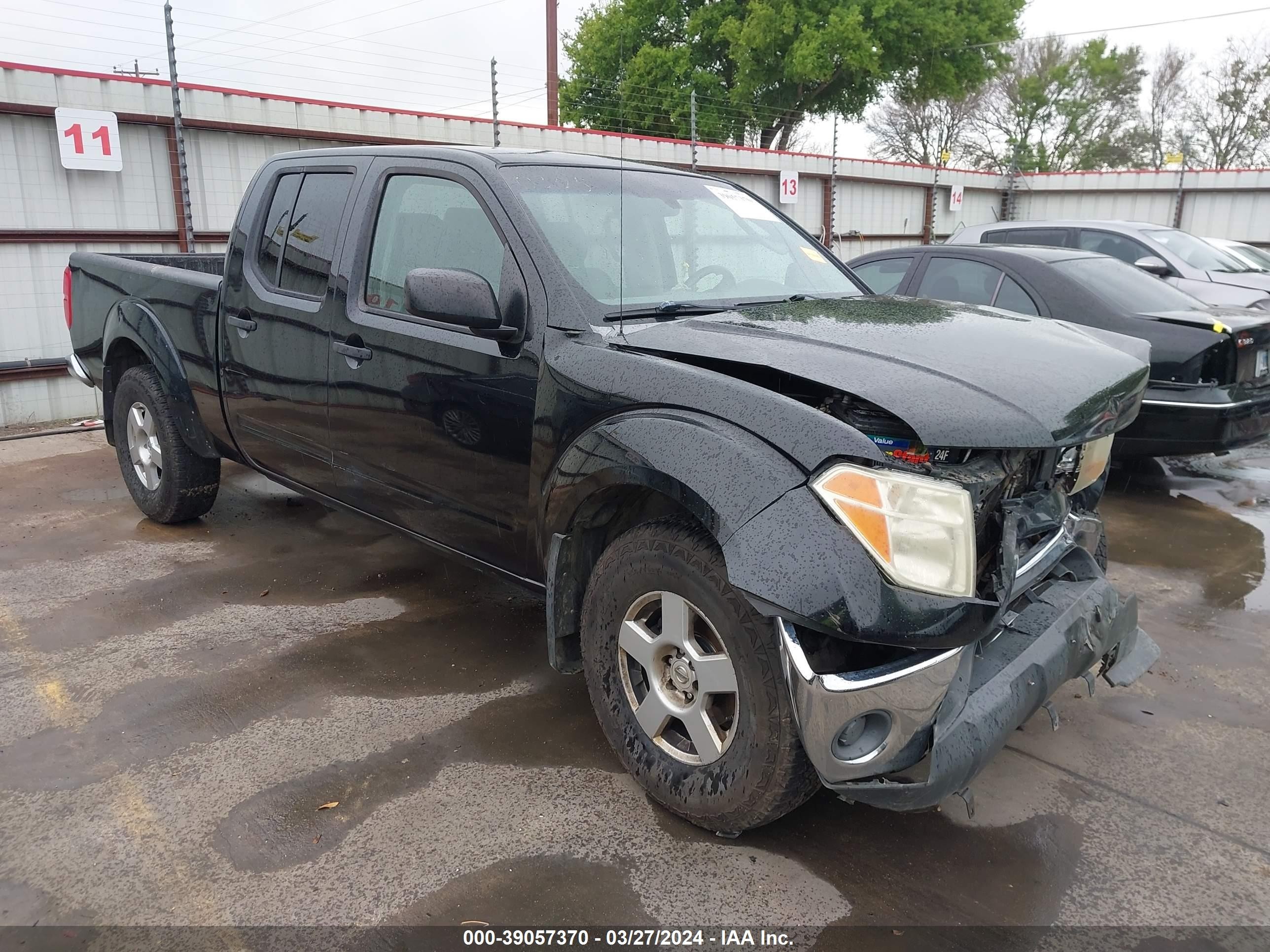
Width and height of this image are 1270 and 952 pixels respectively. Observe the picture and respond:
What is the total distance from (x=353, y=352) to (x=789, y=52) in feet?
102

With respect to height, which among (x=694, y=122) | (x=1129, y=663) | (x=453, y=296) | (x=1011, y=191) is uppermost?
(x=694, y=122)

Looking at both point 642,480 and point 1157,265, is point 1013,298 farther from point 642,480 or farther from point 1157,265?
point 642,480

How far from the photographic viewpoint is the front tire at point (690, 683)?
2.39 meters

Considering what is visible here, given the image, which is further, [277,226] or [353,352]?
[277,226]

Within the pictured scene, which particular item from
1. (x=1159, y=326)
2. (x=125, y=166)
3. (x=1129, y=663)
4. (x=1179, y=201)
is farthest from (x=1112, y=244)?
(x=1179, y=201)

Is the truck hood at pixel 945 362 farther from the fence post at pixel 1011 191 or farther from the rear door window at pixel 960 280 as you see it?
the fence post at pixel 1011 191

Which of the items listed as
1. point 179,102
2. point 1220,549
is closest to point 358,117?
point 179,102

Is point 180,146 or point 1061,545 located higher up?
point 180,146

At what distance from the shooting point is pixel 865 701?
7.11 feet

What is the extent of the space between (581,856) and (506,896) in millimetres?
247

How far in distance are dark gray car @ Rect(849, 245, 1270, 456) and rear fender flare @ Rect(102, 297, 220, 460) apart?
13.6 ft

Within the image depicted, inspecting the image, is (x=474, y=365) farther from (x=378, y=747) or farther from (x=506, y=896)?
(x=506, y=896)

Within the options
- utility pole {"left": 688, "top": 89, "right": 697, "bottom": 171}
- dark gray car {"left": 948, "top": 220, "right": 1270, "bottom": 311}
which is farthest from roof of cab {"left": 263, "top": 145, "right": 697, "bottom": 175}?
dark gray car {"left": 948, "top": 220, "right": 1270, "bottom": 311}

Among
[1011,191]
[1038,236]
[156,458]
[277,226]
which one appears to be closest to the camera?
[277,226]
